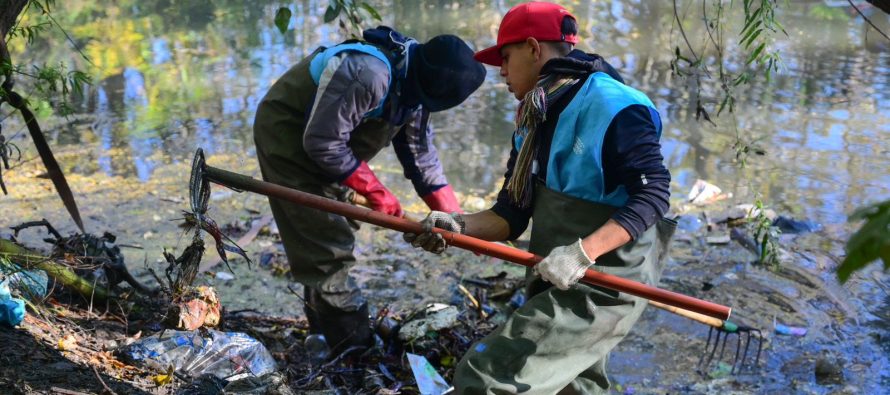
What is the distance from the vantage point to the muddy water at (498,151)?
4332 mm

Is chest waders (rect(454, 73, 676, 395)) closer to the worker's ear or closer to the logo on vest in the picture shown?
the logo on vest

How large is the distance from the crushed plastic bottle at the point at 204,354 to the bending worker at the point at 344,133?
0.41 meters

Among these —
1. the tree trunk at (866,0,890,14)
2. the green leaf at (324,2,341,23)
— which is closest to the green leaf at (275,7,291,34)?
the green leaf at (324,2,341,23)

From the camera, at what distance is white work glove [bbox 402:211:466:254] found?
9.08ft

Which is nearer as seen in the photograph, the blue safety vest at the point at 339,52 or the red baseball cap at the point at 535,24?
the red baseball cap at the point at 535,24

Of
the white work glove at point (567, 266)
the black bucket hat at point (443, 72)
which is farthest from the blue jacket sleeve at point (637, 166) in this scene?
the black bucket hat at point (443, 72)

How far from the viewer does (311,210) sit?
12.2 feet

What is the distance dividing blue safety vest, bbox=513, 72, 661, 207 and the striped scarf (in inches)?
2.4

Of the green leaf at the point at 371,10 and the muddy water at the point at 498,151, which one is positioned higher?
the green leaf at the point at 371,10

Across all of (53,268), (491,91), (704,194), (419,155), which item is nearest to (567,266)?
(419,155)

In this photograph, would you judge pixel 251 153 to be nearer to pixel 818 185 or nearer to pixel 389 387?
pixel 389 387

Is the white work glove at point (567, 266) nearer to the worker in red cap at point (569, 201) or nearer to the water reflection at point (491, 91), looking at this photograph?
the worker in red cap at point (569, 201)

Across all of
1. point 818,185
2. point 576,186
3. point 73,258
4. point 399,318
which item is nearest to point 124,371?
point 73,258

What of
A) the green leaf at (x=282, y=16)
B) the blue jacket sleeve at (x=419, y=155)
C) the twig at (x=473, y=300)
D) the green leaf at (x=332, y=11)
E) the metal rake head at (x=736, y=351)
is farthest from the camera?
the twig at (x=473, y=300)
